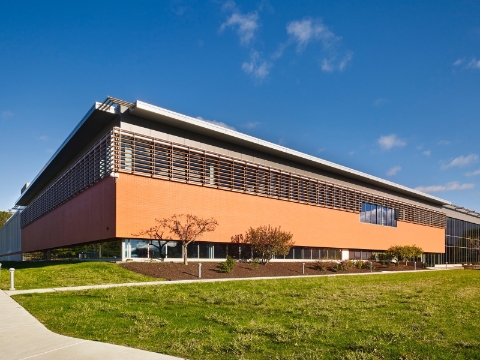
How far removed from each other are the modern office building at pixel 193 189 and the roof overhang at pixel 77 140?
8 cm

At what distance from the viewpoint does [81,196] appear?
2912 centimetres

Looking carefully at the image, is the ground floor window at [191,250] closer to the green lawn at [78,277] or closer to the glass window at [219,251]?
the glass window at [219,251]

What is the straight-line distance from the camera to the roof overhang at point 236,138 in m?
24.1

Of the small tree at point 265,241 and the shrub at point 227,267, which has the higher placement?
the small tree at point 265,241

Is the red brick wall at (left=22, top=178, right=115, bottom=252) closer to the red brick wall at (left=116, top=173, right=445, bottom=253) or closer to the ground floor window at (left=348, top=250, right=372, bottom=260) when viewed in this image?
the red brick wall at (left=116, top=173, right=445, bottom=253)

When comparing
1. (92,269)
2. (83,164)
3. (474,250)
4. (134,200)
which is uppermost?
(83,164)

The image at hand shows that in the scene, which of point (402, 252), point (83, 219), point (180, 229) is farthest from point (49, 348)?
point (402, 252)

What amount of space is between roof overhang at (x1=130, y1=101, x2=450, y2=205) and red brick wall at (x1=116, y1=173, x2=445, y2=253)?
3.79m

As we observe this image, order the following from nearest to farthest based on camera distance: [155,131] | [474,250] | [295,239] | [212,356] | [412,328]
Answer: [212,356]
[412,328]
[155,131]
[295,239]
[474,250]

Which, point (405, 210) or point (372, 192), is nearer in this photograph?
point (372, 192)

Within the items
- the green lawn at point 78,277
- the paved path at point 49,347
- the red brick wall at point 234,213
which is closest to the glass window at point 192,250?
the red brick wall at point 234,213

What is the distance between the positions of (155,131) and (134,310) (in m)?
16.0

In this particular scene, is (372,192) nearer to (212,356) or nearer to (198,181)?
(198,181)

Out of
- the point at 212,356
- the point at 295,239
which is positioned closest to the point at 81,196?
the point at 295,239
